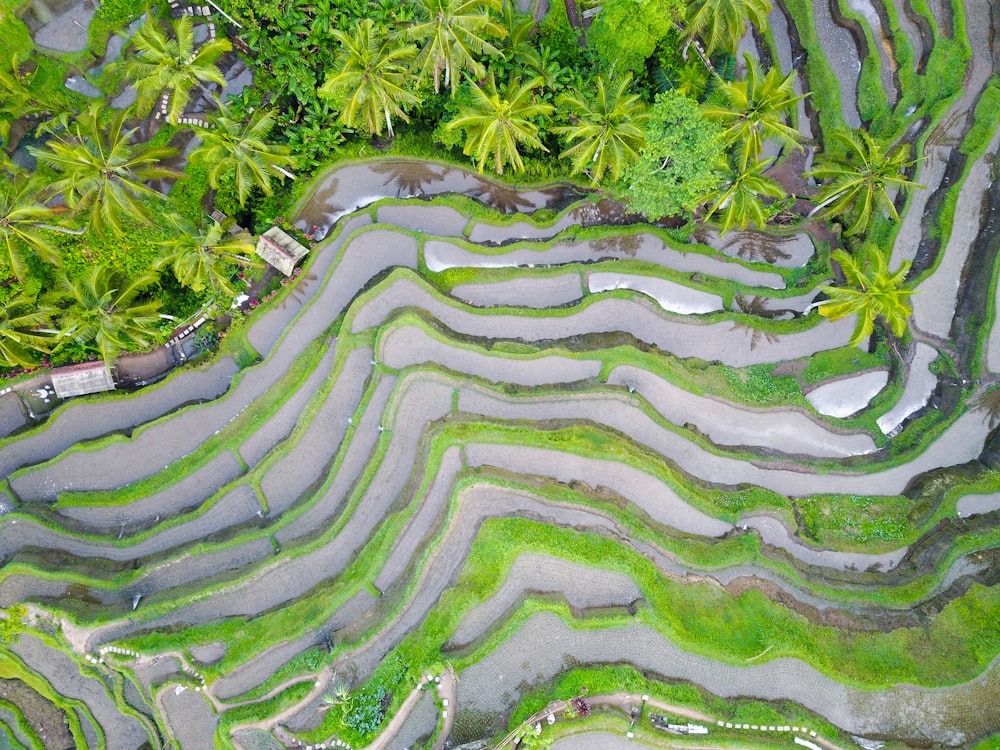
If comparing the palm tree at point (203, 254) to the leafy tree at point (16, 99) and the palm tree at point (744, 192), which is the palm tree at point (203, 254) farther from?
the palm tree at point (744, 192)

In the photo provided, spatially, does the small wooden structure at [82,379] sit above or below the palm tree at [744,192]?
below

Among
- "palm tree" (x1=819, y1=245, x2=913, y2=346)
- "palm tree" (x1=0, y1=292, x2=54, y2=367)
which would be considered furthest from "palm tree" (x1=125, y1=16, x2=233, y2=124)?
"palm tree" (x1=819, y1=245, x2=913, y2=346)

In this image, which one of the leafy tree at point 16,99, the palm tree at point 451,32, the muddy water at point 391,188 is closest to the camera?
the palm tree at point 451,32

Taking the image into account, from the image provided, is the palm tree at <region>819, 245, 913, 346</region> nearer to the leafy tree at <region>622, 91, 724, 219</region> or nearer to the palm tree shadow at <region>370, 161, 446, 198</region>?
the leafy tree at <region>622, 91, 724, 219</region>

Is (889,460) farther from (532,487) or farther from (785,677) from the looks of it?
(532,487)

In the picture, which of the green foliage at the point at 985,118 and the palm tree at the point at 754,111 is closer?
the palm tree at the point at 754,111

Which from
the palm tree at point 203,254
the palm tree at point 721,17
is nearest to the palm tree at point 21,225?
the palm tree at point 203,254

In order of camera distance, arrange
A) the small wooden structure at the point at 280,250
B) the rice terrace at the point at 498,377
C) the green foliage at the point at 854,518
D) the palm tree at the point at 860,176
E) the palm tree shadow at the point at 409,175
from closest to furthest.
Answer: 1. the rice terrace at the point at 498,377
2. the palm tree at the point at 860,176
3. the green foliage at the point at 854,518
4. the small wooden structure at the point at 280,250
5. the palm tree shadow at the point at 409,175
